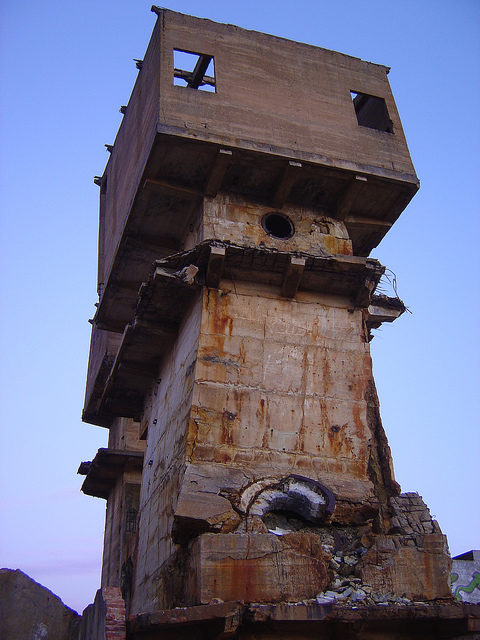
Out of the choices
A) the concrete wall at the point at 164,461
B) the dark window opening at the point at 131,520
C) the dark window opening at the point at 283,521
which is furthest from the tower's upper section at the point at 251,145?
the dark window opening at the point at 131,520

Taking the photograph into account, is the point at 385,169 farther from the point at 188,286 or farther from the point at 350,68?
the point at 188,286

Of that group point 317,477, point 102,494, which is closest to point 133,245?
point 317,477

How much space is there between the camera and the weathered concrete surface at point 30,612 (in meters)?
8.24

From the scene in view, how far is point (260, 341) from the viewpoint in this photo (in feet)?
36.4

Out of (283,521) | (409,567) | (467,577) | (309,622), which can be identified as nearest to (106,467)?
(283,521)

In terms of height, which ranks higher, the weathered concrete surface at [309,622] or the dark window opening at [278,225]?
the dark window opening at [278,225]

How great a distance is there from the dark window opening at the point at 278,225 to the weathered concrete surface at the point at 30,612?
641 centimetres

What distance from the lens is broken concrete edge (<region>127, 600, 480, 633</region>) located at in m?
7.92

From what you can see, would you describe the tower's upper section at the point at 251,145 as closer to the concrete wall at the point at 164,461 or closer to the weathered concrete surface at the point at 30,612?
the concrete wall at the point at 164,461

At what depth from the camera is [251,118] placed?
1227 centimetres

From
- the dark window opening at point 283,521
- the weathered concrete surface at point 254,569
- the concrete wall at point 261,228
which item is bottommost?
the weathered concrete surface at point 254,569

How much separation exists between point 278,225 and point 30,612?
22.7ft

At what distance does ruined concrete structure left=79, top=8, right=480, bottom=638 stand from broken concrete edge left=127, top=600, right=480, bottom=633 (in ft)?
0.07

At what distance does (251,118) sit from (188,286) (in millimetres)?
3055
